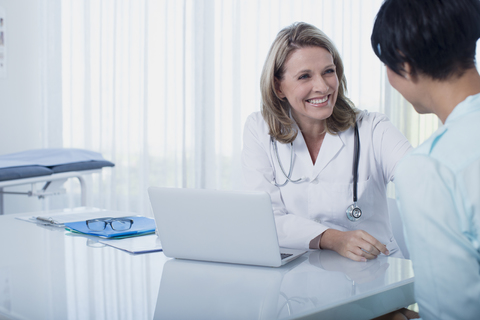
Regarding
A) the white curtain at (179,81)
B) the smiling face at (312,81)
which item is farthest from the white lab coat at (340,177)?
the white curtain at (179,81)

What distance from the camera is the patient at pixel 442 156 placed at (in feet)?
1.95

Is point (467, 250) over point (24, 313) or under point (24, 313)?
over

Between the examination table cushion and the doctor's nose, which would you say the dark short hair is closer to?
the doctor's nose

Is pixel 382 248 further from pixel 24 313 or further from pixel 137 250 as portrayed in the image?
pixel 24 313

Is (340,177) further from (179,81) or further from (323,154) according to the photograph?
(179,81)

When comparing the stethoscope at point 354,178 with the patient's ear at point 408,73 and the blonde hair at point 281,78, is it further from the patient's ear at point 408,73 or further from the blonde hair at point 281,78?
the patient's ear at point 408,73

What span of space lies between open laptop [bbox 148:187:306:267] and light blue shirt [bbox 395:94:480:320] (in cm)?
35

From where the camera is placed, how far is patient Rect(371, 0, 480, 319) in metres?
0.59

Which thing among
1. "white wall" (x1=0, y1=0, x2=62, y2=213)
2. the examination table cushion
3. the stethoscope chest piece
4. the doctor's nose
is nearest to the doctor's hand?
the stethoscope chest piece

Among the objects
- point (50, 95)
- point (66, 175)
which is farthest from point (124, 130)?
point (66, 175)

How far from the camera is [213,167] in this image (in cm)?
358

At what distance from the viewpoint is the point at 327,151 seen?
154 cm

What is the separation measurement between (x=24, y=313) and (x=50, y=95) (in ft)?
11.6

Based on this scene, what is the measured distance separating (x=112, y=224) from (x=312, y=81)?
790mm
